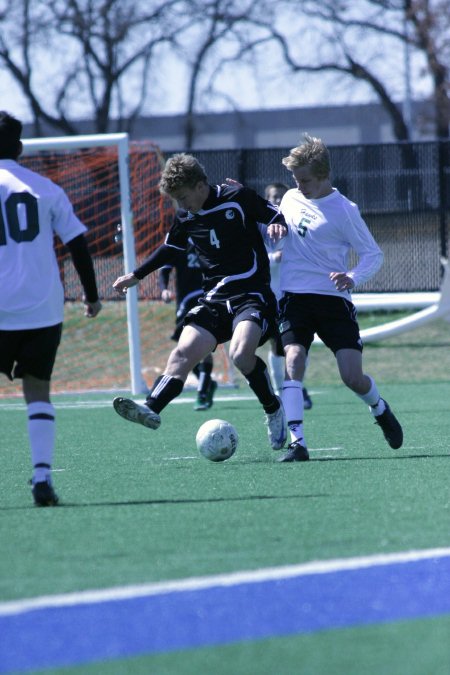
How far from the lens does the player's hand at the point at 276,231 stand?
7.21 metres

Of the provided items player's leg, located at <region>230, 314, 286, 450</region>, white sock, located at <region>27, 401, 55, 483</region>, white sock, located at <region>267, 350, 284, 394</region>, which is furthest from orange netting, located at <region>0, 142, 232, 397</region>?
white sock, located at <region>27, 401, 55, 483</region>

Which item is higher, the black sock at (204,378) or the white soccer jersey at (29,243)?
the white soccer jersey at (29,243)

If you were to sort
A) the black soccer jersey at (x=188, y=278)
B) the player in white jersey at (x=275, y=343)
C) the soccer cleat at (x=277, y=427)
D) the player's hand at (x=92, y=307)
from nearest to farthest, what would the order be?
the player's hand at (x=92, y=307)
the soccer cleat at (x=277, y=427)
the player in white jersey at (x=275, y=343)
the black soccer jersey at (x=188, y=278)

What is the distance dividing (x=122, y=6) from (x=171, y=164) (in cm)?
2638

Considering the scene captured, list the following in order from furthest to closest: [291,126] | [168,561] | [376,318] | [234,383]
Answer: [291,126] → [376,318] → [234,383] → [168,561]

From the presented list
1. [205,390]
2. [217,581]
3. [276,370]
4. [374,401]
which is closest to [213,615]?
[217,581]

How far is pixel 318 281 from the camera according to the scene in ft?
23.9

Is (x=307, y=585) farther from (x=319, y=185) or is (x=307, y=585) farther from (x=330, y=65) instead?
(x=330, y=65)

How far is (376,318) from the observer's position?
18.5 metres

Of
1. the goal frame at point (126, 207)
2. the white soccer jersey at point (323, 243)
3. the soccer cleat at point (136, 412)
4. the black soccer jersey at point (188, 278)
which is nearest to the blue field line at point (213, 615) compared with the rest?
the soccer cleat at point (136, 412)

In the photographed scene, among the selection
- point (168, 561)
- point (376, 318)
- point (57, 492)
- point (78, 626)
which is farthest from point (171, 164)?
point (376, 318)

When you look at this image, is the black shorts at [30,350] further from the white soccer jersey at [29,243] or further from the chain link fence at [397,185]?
the chain link fence at [397,185]

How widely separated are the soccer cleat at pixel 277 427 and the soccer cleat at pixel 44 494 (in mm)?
2168

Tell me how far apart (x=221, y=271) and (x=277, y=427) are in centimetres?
104
